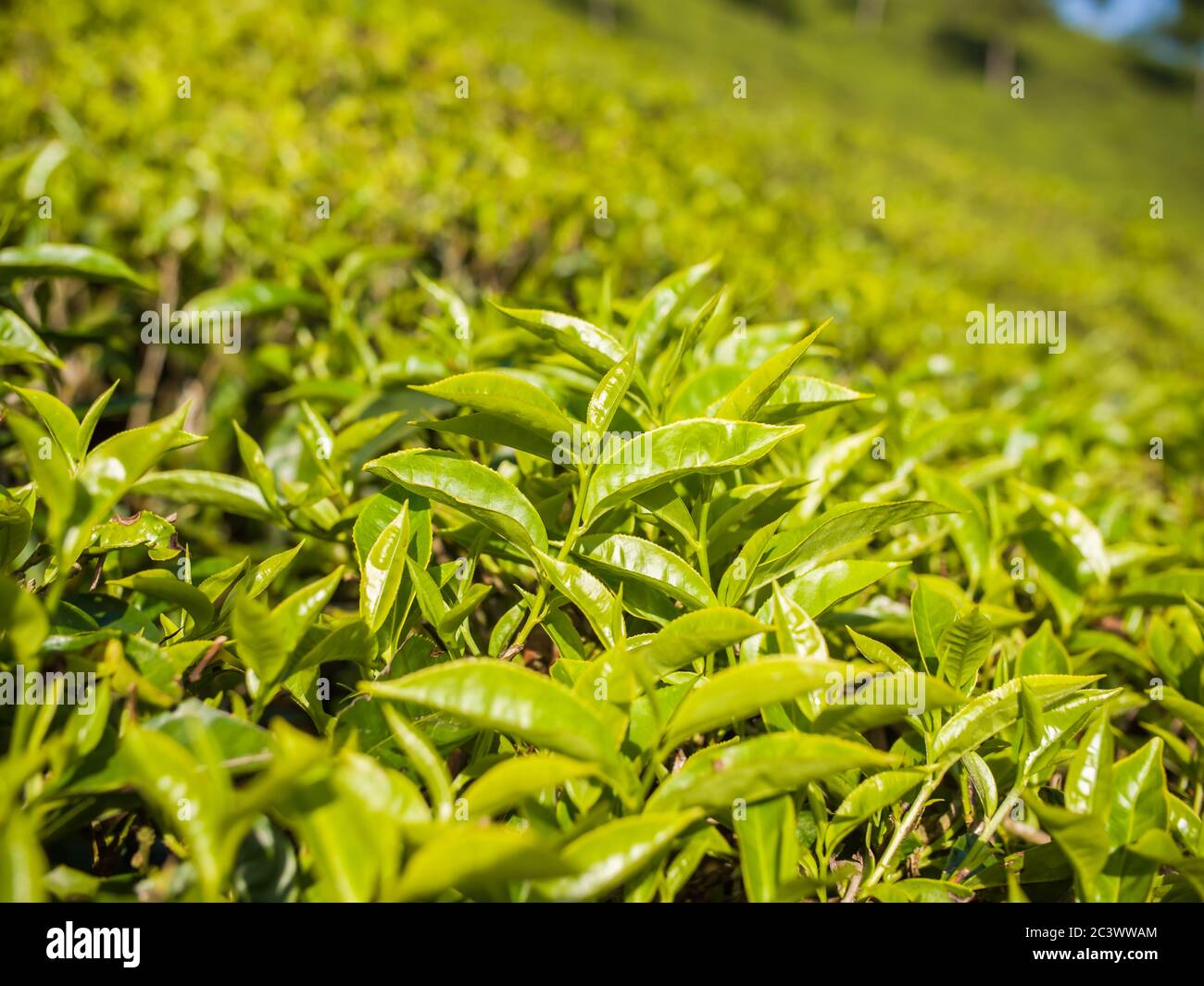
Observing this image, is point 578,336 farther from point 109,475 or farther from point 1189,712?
point 1189,712

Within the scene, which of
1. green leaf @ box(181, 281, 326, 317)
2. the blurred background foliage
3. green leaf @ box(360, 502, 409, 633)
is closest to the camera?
green leaf @ box(360, 502, 409, 633)

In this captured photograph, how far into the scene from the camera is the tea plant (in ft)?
2.49

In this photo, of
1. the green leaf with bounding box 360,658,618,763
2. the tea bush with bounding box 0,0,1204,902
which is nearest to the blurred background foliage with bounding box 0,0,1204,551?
the tea bush with bounding box 0,0,1204,902

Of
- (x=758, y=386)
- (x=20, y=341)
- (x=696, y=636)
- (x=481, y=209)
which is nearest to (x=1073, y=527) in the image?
(x=758, y=386)

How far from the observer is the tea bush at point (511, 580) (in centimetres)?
79

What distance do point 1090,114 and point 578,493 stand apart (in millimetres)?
41738

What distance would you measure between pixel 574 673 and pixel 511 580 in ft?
1.46

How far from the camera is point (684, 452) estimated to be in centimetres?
101

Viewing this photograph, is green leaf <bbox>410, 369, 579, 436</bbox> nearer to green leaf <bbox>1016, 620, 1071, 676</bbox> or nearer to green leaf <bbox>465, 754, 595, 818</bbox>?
green leaf <bbox>465, 754, 595, 818</bbox>

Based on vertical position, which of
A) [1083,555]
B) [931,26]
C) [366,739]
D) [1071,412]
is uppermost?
[931,26]

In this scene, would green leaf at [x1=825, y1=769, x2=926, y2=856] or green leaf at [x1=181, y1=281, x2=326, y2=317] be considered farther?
green leaf at [x1=181, y1=281, x2=326, y2=317]
